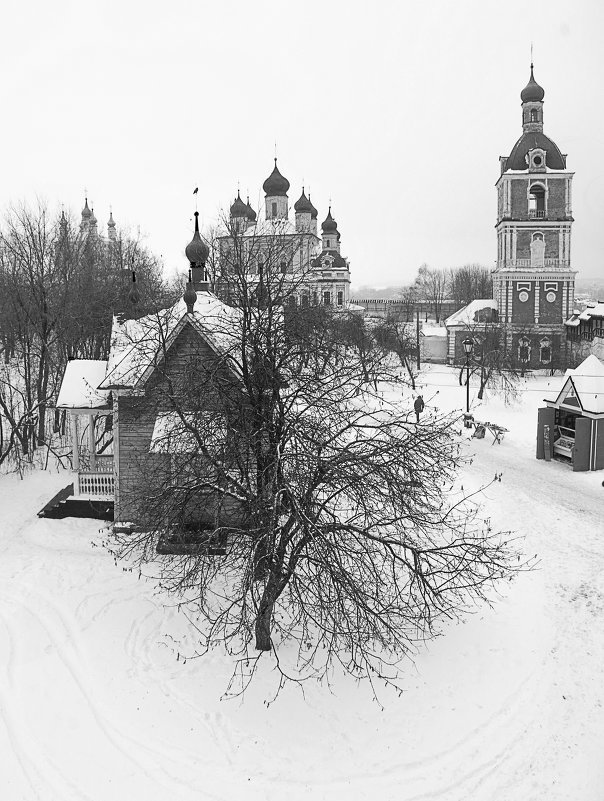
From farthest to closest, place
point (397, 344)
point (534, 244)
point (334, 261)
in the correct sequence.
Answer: point (334, 261) → point (534, 244) → point (397, 344)

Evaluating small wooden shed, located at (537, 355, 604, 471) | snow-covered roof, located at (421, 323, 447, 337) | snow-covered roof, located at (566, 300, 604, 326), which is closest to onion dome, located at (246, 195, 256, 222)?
snow-covered roof, located at (421, 323, 447, 337)

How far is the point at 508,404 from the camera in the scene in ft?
108

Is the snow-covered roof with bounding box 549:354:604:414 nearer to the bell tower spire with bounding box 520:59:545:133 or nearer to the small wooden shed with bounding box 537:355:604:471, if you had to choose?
the small wooden shed with bounding box 537:355:604:471

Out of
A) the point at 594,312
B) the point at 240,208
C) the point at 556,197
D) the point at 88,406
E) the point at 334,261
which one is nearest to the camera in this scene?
the point at 88,406

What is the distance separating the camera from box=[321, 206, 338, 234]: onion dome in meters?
64.6

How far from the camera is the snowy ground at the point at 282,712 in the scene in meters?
8.66

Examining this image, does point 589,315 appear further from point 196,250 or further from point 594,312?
point 196,250

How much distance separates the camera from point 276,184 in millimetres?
58750

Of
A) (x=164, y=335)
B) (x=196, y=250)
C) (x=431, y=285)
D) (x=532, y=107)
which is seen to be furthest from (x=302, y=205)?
(x=431, y=285)

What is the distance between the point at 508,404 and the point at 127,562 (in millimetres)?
23387

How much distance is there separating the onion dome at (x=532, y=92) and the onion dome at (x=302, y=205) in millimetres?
20811

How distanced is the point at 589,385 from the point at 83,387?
53.5ft

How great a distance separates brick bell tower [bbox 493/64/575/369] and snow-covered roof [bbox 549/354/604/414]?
23.8 metres

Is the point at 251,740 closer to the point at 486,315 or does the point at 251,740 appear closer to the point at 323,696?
the point at 323,696
